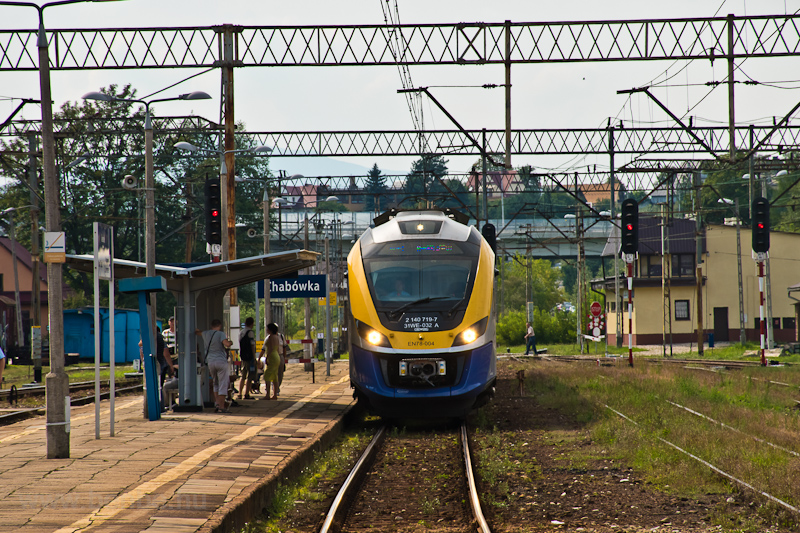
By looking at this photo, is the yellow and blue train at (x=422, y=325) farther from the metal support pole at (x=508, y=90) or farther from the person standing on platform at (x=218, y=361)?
the metal support pole at (x=508, y=90)

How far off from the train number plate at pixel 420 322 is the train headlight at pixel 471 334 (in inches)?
14.3

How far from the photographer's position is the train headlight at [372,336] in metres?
14.7

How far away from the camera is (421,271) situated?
15.4 metres

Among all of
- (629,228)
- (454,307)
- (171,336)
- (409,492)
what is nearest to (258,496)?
(409,492)

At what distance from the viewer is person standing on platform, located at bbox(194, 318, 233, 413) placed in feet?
53.5

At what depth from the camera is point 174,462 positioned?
1011 cm

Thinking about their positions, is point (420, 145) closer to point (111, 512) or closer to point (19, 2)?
point (19, 2)

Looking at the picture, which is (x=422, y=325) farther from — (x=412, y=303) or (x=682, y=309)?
(x=682, y=309)

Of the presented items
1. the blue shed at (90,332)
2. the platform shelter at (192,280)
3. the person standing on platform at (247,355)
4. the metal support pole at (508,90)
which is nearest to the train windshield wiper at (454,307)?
the platform shelter at (192,280)

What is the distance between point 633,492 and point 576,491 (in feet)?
1.89

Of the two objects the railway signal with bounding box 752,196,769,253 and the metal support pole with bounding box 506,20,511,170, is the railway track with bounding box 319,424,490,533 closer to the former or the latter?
the metal support pole with bounding box 506,20,511,170

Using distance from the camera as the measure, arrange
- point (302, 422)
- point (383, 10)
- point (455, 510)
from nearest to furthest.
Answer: point (455, 510) → point (302, 422) → point (383, 10)

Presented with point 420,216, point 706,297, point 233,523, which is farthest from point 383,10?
point 706,297

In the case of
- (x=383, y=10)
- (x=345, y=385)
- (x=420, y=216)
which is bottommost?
(x=345, y=385)
